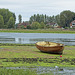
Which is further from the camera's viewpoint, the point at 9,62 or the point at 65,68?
the point at 9,62

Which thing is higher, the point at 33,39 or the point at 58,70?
the point at 58,70

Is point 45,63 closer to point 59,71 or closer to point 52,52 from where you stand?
point 59,71

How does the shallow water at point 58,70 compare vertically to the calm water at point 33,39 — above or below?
above

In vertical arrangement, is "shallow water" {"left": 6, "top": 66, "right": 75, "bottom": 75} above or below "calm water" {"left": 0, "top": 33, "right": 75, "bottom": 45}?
above

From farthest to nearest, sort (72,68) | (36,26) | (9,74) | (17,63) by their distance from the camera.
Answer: (36,26), (17,63), (72,68), (9,74)

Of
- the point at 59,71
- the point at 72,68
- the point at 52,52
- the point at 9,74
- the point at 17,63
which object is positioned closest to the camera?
the point at 9,74

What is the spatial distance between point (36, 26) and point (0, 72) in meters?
153

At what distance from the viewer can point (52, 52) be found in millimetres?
34188

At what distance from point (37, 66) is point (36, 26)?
147057 mm

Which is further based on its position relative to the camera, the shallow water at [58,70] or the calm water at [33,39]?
the calm water at [33,39]

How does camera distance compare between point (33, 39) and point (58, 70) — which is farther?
point (33, 39)

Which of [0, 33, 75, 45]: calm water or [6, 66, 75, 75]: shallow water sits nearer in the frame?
[6, 66, 75, 75]: shallow water

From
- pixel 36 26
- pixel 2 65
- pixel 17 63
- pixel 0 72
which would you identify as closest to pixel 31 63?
pixel 17 63

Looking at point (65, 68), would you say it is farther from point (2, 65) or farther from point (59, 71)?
point (2, 65)
